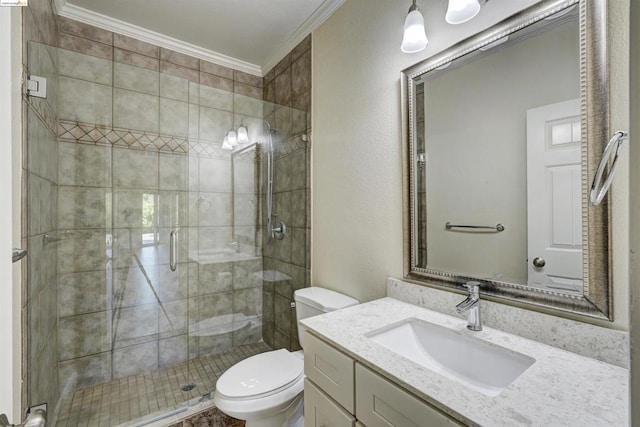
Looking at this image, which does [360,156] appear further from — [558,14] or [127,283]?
[127,283]

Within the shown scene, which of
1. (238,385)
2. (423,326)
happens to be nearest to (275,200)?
(238,385)

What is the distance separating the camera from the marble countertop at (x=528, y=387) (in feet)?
2.14

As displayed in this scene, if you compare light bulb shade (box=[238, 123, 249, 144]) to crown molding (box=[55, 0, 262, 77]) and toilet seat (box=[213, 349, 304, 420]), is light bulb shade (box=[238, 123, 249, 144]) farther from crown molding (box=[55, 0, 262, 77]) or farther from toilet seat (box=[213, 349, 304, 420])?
toilet seat (box=[213, 349, 304, 420])

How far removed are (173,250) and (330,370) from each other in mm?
1744

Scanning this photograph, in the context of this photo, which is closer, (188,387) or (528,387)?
(528,387)

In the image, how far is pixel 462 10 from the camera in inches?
43.1

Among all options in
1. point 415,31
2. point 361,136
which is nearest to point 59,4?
point 361,136

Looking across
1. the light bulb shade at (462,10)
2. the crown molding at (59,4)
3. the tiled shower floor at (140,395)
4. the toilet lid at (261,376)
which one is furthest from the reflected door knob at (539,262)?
the crown molding at (59,4)

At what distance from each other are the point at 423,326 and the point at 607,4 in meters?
1.16

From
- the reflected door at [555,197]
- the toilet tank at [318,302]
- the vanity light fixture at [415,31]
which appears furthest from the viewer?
the toilet tank at [318,302]

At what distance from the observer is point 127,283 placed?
2.23m

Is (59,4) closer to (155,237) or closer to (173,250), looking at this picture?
(155,237)

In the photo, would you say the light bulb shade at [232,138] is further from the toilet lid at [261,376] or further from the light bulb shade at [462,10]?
the light bulb shade at [462,10]

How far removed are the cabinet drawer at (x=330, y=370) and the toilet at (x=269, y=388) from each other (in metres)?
0.36
